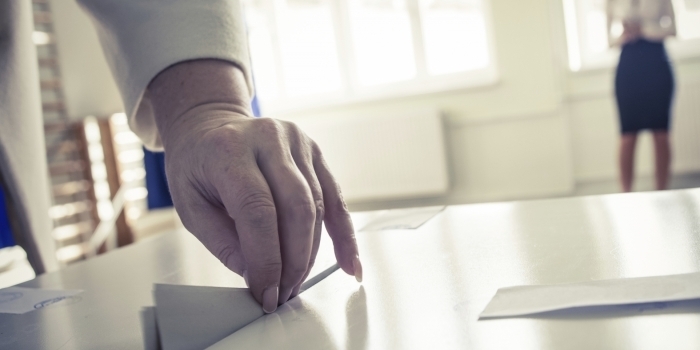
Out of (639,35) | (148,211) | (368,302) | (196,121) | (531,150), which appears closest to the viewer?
(368,302)

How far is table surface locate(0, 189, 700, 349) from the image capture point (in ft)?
1.16

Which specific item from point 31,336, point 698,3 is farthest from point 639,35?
point 31,336

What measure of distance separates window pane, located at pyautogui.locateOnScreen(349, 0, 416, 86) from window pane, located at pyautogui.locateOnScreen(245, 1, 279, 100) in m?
0.77

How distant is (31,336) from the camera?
52cm

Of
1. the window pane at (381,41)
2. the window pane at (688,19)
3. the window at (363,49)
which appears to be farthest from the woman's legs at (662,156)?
the window pane at (381,41)

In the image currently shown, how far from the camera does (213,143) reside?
0.51m

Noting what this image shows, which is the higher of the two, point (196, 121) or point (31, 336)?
point (196, 121)

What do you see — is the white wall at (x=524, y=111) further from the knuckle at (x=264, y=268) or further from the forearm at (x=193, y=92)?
the knuckle at (x=264, y=268)

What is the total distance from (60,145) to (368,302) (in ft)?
12.7

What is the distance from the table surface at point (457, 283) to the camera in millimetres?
355

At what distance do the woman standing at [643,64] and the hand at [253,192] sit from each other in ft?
9.88

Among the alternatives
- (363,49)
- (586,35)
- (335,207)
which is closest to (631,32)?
(586,35)

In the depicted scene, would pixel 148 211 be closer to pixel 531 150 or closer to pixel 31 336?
pixel 531 150

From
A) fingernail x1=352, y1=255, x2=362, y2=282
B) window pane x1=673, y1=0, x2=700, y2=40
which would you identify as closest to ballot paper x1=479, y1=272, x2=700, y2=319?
fingernail x1=352, y1=255, x2=362, y2=282
